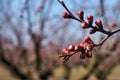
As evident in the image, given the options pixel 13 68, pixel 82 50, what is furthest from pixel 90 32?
pixel 13 68

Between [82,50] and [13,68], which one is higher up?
[82,50]

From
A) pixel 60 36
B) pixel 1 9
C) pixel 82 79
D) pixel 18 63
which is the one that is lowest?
pixel 82 79

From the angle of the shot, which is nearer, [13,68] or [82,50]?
[82,50]

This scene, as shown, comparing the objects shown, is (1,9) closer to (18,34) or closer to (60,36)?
(18,34)

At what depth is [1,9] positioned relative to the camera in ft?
27.0

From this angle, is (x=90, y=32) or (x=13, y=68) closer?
(x=90, y=32)

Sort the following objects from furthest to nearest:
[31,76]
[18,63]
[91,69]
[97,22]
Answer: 1. [18,63]
2. [31,76]
3. [91,69]
4. [97,22]

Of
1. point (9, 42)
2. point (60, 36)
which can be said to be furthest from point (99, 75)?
point (9, 42)

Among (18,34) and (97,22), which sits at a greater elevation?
(18,34)

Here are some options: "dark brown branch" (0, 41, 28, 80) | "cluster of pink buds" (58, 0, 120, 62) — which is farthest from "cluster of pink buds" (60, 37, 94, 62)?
"dark brown branch" (0, 41, 28, 80)

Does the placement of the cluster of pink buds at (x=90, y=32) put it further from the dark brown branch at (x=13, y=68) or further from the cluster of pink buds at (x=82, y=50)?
the dark brown branch at (x=13, y=68)

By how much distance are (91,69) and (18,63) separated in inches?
116

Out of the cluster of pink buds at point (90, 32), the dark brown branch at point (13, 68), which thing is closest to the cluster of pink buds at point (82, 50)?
the cluster of pink buds at point (90, 32)

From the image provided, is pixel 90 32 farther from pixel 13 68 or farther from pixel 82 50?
pixel 13 68
